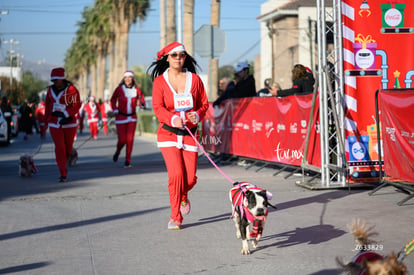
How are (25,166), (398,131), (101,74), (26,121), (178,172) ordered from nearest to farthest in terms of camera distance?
1. (178,172)
2. (398,131)
3. (25,166)
4. (26,121)
5. (101,74)

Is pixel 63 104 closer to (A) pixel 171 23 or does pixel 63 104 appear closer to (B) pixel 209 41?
(B) pixel 209 41

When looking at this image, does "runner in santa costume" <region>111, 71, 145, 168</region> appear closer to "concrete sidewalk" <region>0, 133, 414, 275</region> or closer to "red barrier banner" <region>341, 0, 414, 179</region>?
"concrete sidewalk" <region>0, 133, 414, 275</region>

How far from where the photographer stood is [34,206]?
10.5 metres

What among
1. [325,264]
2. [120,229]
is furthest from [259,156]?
[325,264]

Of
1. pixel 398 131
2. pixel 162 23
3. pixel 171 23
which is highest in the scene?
pixel 162 23

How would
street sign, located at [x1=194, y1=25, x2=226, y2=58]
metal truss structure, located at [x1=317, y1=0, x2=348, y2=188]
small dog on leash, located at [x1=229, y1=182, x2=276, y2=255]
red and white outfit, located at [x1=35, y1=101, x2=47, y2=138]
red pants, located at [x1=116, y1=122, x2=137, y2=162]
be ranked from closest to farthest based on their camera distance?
small dog on leash, located at [x1=229, y1=182, x2=276, y2=255]
metal truss structure, located at [x1=317, y1=0, x2=348, y2=188]
red and white outfit, located at [x1=35, y1=101, x2=47, y2=138]
red pants, located at [x1=116, y1=122, x2=137, y2=162]
street sign, located at [x1=194, y1=25, x2=226, y2=58]

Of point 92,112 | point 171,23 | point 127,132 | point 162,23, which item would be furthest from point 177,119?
point 162,23

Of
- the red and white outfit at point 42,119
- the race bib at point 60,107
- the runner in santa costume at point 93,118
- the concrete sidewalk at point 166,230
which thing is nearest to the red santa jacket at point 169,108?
the concrete sidewalk at point 166,230

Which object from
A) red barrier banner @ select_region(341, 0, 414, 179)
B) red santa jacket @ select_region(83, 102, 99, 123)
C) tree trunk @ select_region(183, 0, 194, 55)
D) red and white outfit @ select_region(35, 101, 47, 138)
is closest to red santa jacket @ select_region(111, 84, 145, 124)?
red and white outfit @ select_region(35, 101, 47, 138)

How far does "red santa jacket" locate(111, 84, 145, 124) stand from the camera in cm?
1719

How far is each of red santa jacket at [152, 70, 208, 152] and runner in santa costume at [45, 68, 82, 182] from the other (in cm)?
552

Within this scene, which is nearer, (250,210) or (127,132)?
(250,210)

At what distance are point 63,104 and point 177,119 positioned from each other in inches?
235

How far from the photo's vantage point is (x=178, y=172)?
8.30 m
